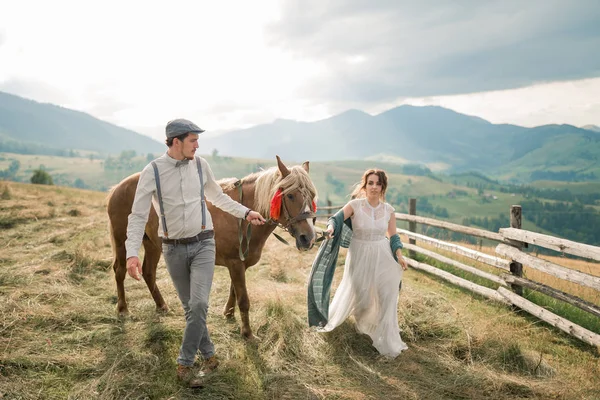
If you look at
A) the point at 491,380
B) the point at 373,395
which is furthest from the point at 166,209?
the point at 491,380

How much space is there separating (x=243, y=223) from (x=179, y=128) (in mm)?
1633

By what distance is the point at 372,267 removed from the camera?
4578mm

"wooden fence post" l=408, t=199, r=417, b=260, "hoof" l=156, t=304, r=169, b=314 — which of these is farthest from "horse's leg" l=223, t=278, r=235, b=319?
"wooden fence post" l=408, t=199, r=417, b=260

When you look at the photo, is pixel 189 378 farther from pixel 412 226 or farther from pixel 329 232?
pixel 412 226

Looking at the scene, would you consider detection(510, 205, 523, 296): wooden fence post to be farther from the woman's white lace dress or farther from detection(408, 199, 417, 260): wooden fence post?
detection(408, 199, 417, 260): wooden fence post

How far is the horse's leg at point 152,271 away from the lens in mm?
5355

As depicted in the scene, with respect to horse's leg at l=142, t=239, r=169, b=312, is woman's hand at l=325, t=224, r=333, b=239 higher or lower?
higher

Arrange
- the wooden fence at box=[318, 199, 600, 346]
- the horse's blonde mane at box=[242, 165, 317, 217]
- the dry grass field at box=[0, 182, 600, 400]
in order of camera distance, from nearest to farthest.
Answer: the dry grass field at box=[0, 182, 600, 400] < the horse's blonde mane at box=[242, 165, 317, 217] < the wooden fence at box=[318, 199, 600, 346]

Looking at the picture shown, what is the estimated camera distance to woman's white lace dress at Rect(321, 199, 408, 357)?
176 inches

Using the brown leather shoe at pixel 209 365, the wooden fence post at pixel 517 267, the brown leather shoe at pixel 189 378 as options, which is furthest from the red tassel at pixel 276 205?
the wooden fence post at pixel 517 267

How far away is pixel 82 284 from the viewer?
618 cm

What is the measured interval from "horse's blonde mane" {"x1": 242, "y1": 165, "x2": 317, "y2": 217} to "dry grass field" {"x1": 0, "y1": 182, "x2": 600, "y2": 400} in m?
1.55

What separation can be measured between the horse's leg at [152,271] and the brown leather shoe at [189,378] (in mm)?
1953

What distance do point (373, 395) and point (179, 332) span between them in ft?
8.10
